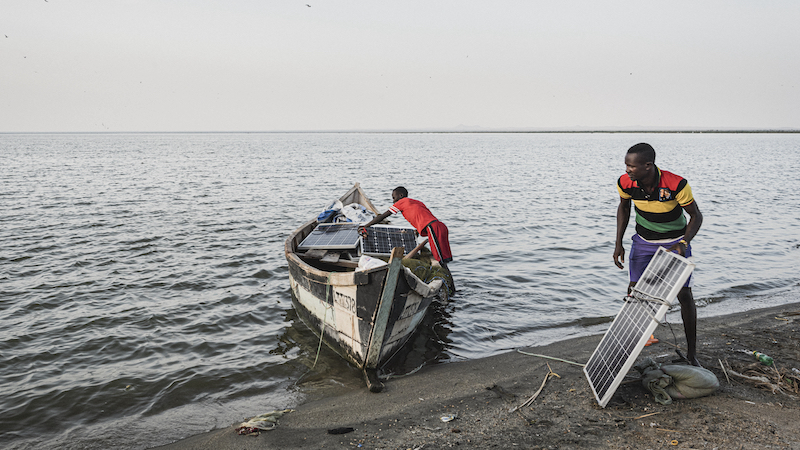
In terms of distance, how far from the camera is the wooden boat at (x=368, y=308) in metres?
5.59

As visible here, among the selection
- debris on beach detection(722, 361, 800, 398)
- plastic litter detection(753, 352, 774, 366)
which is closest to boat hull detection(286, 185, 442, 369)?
debris on beach detection(722, 361, 800, 398)

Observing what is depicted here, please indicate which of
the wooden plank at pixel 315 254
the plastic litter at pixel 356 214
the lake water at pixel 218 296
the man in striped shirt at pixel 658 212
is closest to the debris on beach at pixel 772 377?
the man in striped shirt at pixel 658 212

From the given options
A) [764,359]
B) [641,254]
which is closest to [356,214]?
[641,254]

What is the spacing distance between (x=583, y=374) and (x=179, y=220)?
1535 cm

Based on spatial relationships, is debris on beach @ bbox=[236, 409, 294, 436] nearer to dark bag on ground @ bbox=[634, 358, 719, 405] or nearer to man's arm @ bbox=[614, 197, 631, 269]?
dark bag on ground @ bbox=[634, 358, 719, 405]

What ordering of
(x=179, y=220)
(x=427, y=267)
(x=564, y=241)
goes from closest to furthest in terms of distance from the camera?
(x=427, y=267) → (x=564, y=241) → (x=179, y=220)

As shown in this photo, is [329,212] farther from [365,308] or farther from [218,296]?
[365,308]

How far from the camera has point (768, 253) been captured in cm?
1253

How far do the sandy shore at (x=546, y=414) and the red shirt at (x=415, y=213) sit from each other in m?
3.16

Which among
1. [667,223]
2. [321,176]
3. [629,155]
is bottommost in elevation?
[321,176]

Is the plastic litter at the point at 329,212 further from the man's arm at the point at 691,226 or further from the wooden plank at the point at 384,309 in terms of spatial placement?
the man's arm at the point at 691,226

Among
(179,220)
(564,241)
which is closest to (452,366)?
(564,241)

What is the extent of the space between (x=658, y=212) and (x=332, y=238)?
6355 millimetres

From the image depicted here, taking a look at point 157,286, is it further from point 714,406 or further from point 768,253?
point 768,253
